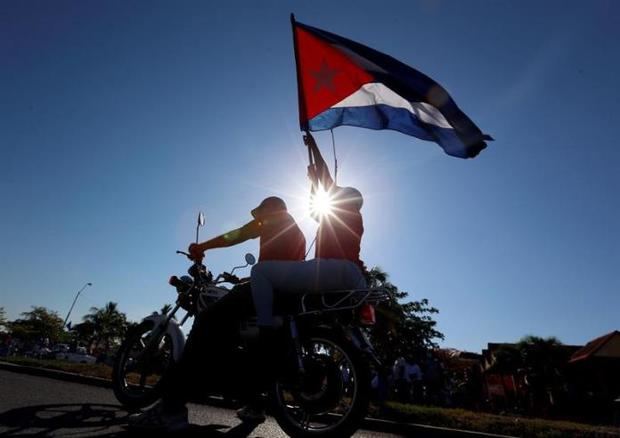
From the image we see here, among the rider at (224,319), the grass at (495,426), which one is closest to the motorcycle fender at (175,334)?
the rider at (224,319)

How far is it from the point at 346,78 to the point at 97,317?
3712 inches

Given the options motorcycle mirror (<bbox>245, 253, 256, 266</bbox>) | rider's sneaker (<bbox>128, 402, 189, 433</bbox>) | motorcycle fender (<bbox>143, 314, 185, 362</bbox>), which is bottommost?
rider's sneaker (<bbox>128, 402, 189, 433</bbox>)

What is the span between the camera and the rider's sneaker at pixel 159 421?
2770mm

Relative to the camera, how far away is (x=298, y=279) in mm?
2848

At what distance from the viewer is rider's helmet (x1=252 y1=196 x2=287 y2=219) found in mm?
3273

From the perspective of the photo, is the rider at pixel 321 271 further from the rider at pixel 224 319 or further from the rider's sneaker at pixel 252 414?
the rider's sneaker at pixel 252 414

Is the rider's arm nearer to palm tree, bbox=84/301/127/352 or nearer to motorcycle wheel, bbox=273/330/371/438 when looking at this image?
motorcycle wheel, bbox=273/330/371/438

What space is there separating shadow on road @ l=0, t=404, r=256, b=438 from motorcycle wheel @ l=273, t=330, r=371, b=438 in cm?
57

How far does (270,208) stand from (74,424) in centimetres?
227

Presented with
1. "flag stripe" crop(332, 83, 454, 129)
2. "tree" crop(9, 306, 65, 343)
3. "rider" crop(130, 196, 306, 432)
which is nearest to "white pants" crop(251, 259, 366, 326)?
"rider" crop(130, 196, 306, 432)

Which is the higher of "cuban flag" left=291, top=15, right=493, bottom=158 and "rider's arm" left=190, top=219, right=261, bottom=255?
"cuban flag" left=291, top=15, right=493, bottom=158

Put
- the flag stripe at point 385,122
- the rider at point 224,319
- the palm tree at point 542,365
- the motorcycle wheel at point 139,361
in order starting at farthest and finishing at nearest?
the palm tree at point 542,365 → the flag stripe at point 385,122 → the motorcycle wheel at point 139,361 → the rider at point 224,319

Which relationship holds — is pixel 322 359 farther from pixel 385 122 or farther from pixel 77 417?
pixel 385 122

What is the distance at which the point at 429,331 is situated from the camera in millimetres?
31219
